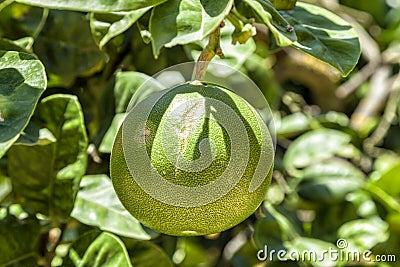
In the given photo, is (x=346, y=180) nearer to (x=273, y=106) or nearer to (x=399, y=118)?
(x=273, y=106)

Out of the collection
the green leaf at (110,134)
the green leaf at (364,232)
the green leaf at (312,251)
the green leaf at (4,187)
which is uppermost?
the green leaf at (110,134)

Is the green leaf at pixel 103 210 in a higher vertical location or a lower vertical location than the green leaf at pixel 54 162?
lower

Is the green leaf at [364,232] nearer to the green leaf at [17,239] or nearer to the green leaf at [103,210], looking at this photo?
the green leaf at [103,210]

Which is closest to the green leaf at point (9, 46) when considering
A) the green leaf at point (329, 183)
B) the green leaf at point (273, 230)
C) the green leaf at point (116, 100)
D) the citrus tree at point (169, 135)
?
the citrus tree at point (169, 135)

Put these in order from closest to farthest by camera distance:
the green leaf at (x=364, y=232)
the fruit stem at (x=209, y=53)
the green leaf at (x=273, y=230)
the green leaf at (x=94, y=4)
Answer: the green leaf at (x=94, y=4) < the fruit stem at (x=209, y=53) < the green leaf at (x=273, y=230) < the green leaf at (x=364, y=232)

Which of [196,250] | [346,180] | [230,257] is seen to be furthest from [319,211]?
[196,250]

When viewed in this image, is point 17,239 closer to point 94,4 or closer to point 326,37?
point 94,4

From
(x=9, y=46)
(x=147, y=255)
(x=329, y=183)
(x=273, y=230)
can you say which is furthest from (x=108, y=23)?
(x=329, y=183)

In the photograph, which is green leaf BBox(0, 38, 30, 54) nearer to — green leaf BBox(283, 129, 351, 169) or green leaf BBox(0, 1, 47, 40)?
green leaf BBox(0, 1, 47, 40)
